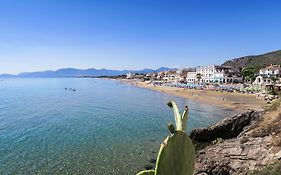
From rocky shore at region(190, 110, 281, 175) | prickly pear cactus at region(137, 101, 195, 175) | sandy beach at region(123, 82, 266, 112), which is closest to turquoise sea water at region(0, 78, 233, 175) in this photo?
rocky shore at region(190, 110, 281, 175)

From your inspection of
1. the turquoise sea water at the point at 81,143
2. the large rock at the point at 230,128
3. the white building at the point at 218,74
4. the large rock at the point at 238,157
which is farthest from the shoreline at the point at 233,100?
the white building at the point at 218,74

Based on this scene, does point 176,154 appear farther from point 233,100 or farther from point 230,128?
point 233,100

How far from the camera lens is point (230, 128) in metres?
21.1

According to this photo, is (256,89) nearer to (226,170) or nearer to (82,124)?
(82,124)

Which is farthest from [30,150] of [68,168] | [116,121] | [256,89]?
[256,89]

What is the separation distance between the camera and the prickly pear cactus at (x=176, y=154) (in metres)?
1.79

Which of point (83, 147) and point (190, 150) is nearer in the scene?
point (190, 150)

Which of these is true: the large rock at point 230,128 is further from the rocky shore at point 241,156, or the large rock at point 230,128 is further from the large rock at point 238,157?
the large rock at point 238,157

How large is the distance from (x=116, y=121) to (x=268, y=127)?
2367 cm

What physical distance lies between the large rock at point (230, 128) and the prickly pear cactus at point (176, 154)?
66.3 feet

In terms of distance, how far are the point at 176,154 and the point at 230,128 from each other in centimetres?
2067

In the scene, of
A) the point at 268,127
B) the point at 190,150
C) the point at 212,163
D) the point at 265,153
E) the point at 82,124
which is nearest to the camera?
the point at 190,150

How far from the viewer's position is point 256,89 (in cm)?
6994

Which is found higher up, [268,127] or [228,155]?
[268,127]
